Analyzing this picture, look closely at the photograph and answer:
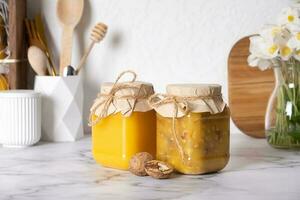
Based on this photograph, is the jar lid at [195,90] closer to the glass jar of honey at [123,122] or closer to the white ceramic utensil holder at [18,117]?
the glass jar of honey at [123,122]

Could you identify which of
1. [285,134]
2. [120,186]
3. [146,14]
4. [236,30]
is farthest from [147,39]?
[120,186]

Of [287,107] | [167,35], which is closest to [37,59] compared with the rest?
[167,35]

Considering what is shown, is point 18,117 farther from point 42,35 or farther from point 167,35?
point 167,35

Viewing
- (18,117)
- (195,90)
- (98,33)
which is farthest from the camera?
(98,33)

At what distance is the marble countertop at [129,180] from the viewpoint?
717mm

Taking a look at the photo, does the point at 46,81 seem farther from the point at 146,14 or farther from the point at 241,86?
the point at 241,86

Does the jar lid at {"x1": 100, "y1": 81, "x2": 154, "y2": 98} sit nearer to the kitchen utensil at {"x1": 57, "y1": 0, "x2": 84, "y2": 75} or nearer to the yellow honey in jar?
Result: the yellow honey in jar

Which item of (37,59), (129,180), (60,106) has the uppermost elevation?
(37,59)

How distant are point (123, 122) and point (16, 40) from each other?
43cm

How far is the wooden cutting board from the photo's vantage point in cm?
122

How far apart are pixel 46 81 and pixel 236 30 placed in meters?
0.47

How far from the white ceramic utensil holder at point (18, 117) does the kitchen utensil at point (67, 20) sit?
0.15 meters

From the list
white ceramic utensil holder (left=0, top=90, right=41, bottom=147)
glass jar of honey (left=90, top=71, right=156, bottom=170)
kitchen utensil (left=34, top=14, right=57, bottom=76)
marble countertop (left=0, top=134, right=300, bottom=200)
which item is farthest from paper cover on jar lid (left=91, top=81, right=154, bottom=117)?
kitchen utensil (left=34, top=14, right=57, bottom=76)

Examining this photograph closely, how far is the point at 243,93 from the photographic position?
4.01 feet
